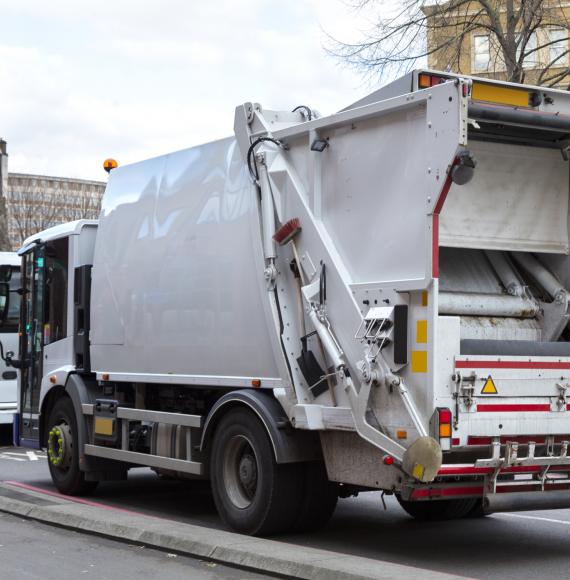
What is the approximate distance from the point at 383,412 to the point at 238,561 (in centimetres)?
139

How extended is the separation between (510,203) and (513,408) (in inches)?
66.1

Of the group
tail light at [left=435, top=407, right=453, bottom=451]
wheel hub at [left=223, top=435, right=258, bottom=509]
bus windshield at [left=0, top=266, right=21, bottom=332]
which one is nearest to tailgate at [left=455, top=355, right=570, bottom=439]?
tail light at [left=435, top=407, right=453, bottom=451]

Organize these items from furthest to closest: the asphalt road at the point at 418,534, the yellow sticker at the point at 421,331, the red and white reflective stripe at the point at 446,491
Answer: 1. the asphalt road at the point at 418,534
2. the red and white reflective stripe at the point at 446,491
3. the yellow sticker at the point at 421,331

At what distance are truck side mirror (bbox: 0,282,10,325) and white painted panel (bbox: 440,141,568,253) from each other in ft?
19.6

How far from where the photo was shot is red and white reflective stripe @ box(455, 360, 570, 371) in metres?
7.45

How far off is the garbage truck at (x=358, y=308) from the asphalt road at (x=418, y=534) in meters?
0.36

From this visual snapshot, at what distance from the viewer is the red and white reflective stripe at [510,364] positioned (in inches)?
293

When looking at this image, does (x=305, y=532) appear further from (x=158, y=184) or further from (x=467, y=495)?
(x=158, y=184)

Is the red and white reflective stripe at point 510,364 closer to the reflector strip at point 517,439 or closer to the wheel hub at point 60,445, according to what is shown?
the reflector strip at point 517,439

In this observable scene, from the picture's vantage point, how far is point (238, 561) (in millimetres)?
7637

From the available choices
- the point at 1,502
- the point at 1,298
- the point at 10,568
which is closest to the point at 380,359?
the point at 10,568

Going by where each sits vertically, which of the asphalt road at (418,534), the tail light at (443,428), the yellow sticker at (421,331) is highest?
the yellow sticker at (421,331)

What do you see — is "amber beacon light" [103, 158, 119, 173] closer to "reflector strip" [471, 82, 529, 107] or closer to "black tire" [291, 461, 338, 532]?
"black tire" [291, 461, 338, 532]

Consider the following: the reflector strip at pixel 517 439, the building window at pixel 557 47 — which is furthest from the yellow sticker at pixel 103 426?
the building window at pixel 557 47
